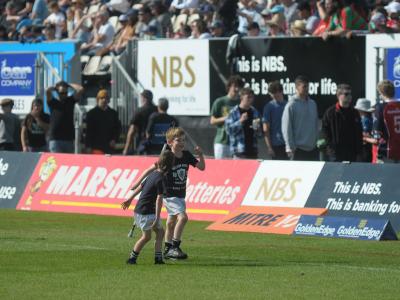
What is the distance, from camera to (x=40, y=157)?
79.8 ft

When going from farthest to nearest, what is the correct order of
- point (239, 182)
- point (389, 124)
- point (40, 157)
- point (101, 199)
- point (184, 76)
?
point (184, 76), point (40, 157), point (101, 199), point (239, 182), point (389, 124)

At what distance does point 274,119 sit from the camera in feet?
72.3

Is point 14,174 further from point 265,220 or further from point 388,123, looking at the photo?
point 388,123

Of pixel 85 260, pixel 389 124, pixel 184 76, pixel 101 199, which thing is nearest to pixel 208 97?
pixel 184 76

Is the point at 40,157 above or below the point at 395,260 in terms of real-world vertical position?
below

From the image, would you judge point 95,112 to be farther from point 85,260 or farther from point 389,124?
point 85,260

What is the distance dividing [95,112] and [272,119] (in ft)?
14.0

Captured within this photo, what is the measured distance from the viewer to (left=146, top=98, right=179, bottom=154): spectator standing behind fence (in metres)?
22.9

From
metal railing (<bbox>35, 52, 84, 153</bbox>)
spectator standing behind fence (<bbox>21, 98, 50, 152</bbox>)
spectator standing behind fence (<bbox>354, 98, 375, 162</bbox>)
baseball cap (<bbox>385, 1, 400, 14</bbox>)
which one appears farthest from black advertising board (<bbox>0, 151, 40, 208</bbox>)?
baseball cap (<bbox>385, 1, 400, 14</bbox>)

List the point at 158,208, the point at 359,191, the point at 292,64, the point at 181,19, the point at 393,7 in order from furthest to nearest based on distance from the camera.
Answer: the point at 181,19 → the point at 393,7 → the point at 292,64 → the point at 359,191 → the point at 158,208

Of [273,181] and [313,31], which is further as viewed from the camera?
[313,31]

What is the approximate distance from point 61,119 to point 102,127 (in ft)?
3.20

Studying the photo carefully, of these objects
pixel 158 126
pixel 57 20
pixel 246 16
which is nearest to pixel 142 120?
pixel 158 126

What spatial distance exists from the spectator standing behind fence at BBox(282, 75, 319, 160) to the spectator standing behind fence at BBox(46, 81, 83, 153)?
557 centimetres
